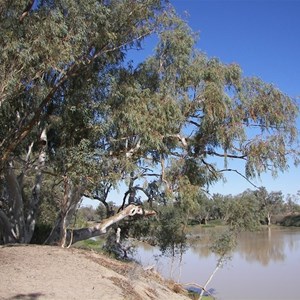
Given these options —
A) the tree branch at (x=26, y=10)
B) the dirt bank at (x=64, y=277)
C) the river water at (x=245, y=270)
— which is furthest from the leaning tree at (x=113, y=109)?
the river water at (x=245, y=270)

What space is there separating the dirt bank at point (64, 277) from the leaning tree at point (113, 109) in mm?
1922

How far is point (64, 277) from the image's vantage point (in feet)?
23.2

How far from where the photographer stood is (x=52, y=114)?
36.4 feet

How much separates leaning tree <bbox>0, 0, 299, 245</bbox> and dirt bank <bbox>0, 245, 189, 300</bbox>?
1.92m

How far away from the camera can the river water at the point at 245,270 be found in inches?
606

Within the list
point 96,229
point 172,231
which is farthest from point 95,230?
point 172,231

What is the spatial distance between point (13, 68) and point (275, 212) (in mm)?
62147

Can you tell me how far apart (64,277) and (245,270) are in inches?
593

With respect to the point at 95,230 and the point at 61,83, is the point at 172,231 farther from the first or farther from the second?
the point at 61,83

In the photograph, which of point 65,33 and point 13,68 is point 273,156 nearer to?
point 65,33

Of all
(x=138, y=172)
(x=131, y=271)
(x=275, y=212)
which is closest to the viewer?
(x=131, y=271)

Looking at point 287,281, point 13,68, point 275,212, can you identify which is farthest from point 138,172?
point 275,212

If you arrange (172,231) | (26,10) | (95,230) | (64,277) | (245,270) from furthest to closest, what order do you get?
1. (245,270)
2. (172,231)
3. (95,230)
4. (26,10)
5. (64,277)

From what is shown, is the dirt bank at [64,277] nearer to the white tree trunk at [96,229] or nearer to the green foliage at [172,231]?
the white tree trunk at [96,229]
